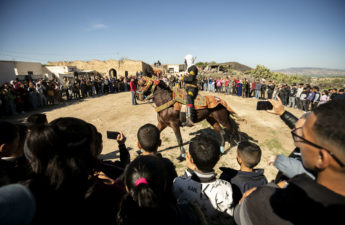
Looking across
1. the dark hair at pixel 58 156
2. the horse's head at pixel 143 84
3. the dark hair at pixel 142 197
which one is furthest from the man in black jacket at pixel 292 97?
the dark hair at pixel 58 156

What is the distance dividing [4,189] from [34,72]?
38.7m

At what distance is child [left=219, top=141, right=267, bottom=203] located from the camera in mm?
2000

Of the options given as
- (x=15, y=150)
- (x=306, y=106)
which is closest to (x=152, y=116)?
(x=15, y=150)

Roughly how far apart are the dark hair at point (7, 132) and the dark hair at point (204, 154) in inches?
93.6

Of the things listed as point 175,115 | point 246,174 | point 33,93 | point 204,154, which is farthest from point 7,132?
point 33,93

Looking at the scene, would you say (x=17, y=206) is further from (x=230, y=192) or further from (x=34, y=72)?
(x=34, y=72)

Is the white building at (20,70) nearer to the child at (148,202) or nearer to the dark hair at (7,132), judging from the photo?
the dark hair at (7,132)

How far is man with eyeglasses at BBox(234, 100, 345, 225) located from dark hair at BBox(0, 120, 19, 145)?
2931 mm

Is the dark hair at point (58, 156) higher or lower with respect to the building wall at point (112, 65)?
lower

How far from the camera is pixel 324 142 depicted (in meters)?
1.00

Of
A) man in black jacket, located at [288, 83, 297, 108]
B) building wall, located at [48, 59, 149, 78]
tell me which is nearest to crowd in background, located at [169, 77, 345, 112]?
man in black jacket, located at [288, 83, 297, 108]

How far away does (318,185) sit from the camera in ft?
3.03

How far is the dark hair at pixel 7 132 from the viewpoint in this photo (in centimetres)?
196

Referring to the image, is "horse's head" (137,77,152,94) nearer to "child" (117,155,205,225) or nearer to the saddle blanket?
the saddle blanket
